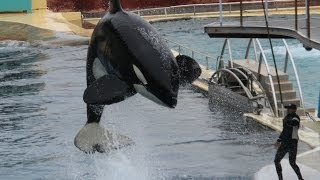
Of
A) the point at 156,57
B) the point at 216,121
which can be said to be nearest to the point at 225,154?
the point at 216,121

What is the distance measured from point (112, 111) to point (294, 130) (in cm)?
740

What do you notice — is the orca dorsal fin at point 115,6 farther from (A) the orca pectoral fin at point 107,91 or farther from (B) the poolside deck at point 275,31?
(B) the poolside deck at point 275,31

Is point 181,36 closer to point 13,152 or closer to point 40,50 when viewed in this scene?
point 40,50

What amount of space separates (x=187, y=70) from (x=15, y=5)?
31636mm

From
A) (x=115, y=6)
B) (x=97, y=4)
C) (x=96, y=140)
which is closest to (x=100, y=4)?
(x=97, y=4)

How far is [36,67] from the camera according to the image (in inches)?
892

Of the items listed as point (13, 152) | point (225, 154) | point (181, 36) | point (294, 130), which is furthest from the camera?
Result: point (181, 36)

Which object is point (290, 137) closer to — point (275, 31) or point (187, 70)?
point (275, 31)

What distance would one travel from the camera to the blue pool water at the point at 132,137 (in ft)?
33.6

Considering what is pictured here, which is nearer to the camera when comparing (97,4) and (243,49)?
(243,49)

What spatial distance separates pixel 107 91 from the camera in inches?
175

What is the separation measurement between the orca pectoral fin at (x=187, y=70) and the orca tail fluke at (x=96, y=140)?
0.94 metres

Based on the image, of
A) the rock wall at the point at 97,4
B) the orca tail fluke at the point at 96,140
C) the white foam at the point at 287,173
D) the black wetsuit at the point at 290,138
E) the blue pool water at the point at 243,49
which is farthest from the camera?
the rock wall at the point at 97,4

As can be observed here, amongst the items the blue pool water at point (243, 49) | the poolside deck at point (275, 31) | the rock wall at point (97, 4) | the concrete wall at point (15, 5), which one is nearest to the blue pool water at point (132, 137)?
the poolside deck at point (275, 31)
